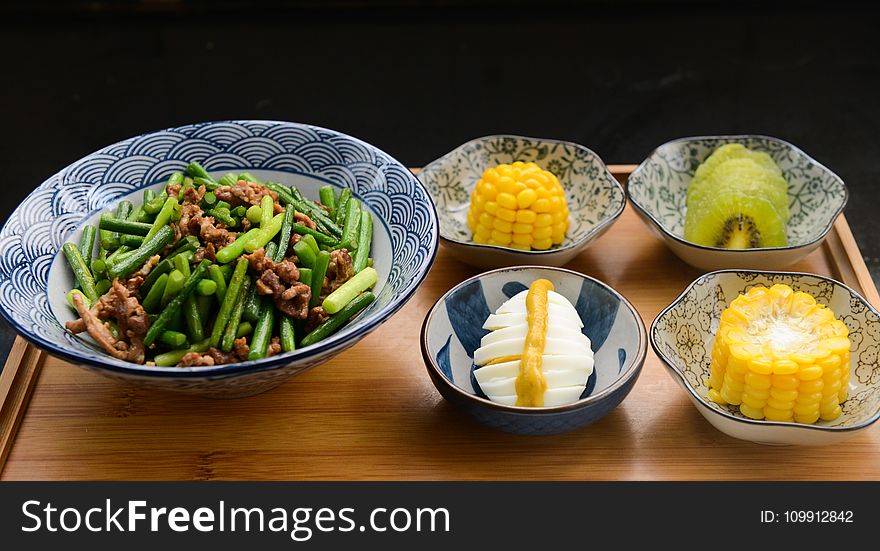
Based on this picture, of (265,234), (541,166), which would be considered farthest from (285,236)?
(541,166)

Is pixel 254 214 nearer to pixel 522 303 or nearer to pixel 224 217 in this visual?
pixel 224 217

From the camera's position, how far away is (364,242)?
1903 mm

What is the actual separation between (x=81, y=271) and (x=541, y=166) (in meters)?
1.15

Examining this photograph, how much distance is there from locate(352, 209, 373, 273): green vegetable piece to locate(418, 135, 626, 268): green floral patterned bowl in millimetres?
222

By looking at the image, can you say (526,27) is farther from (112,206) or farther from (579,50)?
(112,206)

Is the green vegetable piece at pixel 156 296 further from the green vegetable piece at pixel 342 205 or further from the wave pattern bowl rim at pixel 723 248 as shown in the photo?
the wave pattern bowl rim at pixel 723 248

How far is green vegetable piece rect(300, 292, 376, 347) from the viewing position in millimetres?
1710

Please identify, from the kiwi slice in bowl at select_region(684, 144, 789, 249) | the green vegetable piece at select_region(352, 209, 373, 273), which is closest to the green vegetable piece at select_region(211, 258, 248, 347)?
the green vegetable piece at select_region(352, 209, 373, 273)

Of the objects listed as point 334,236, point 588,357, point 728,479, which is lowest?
point 728,479

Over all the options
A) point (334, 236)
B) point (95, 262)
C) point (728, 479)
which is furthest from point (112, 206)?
point (728, 479)

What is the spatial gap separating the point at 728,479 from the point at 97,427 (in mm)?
1138

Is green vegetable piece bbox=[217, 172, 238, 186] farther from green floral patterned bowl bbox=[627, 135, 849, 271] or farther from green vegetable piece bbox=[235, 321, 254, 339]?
green floral patterned bowl bbox=[627, 135, 849, 271]

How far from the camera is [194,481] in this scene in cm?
165

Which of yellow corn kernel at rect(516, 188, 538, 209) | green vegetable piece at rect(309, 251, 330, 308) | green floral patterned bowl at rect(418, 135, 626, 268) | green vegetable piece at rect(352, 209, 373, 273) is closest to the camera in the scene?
green vegetable piece at rect(309, 251, 330, 308)
